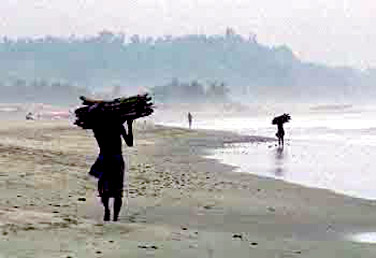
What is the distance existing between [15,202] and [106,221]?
2610 mm

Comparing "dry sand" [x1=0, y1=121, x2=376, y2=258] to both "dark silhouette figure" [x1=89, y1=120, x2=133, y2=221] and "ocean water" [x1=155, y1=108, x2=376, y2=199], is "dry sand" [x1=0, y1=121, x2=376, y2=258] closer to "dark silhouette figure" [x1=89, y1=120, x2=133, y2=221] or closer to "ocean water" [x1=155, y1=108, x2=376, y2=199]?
"dark silhouette figure" [x1=89, y1=120, x2=133, y2=221]

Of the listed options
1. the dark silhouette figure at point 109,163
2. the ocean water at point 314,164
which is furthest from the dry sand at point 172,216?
the ocean water at point 314,164

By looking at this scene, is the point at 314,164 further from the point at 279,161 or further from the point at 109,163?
the point at 109,163

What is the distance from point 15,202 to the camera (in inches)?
593

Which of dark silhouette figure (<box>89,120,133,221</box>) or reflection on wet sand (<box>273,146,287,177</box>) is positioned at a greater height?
dark silhouette figure (<box>89,120,133,221</box>)

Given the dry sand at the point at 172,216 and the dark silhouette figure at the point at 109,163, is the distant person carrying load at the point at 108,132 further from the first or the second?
the dry sand at the point at 172,216

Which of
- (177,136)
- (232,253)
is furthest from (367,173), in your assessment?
(177,136)

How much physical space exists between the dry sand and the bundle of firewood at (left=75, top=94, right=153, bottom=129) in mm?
1705

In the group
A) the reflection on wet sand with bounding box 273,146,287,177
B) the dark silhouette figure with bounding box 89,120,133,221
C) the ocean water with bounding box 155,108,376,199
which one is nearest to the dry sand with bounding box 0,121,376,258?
the dark silhouette figure with bounding box 89,120,133,221

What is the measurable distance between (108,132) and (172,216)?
285 centimetres

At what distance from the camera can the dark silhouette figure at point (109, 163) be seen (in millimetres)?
13305

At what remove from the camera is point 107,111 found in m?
13.3

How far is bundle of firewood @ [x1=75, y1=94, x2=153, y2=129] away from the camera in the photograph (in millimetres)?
13305

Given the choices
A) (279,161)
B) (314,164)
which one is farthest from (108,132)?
(279,161)
